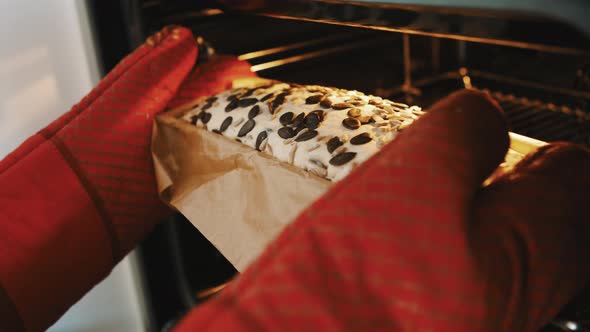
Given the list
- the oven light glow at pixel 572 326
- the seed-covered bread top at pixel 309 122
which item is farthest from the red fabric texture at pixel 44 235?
the oven light glow at pixel 572 326

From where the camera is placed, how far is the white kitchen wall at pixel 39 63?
1.00m

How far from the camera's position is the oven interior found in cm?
97

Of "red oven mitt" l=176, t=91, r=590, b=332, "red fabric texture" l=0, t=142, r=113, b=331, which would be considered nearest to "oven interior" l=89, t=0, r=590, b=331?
"red fabric texture" l=0, t=142, r=113, b=331

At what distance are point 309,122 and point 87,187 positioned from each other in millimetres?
311

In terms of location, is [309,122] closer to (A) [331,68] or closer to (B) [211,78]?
(B) [211,78]

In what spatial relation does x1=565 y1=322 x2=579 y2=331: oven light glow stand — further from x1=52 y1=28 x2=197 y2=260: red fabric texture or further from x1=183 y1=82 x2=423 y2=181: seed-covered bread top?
x1=52 y1=28 x2=197 y2=260: red fabric texture

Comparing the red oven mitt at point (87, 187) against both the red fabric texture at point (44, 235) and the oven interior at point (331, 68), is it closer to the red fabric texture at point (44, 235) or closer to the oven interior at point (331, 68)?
the red fabric texture at point (44, 235)

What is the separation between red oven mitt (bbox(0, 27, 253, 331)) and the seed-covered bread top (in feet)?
0.26

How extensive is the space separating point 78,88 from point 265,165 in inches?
25.3

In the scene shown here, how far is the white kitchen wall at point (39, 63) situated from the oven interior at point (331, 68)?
0.09 meters

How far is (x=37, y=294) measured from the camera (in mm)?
659

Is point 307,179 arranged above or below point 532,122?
above

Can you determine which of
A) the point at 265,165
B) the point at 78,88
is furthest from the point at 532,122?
the point at 78,88

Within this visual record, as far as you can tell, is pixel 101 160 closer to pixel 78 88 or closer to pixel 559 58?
pixel 78 88
